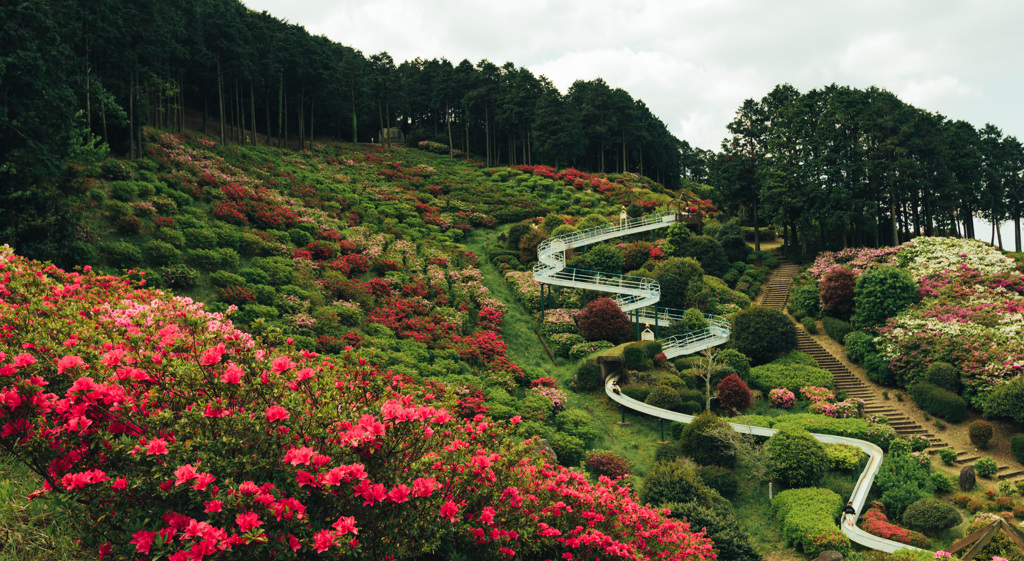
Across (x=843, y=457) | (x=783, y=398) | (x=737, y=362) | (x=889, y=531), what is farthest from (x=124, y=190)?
(x=889, y=531)

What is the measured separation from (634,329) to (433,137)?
50.6 meters

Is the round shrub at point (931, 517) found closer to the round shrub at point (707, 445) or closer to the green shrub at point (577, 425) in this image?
the round shrub at point (707, 445)

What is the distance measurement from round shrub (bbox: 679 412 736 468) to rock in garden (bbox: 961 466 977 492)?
23.7ft

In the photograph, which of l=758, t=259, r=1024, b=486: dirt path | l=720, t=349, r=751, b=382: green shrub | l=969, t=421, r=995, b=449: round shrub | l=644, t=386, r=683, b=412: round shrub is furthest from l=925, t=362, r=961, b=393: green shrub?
l=644, t=386, r=683, b=412: round shrub

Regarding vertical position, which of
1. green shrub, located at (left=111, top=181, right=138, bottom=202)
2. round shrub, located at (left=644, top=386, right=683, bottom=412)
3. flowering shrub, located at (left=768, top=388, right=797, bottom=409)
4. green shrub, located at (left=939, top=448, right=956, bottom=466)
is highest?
green shrub, located at (left=111, top=181, right=138, bottom=202)

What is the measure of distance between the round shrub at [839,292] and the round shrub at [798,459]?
1355 cm

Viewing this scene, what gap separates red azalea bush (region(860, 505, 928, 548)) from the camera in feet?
48.3

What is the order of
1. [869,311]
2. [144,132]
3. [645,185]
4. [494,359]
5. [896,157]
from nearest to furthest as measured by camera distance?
[494,359] < [869,311] < [144,132] < [896,157] < [645,185]

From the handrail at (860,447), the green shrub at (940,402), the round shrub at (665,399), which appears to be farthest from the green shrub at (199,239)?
the green shrub at (940,402)

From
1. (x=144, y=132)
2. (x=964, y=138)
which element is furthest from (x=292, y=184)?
(x=964, y=138)

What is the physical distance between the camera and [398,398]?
5660 mm

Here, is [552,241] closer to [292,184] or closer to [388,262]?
[388,262]

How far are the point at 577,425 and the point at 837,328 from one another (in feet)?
54.2

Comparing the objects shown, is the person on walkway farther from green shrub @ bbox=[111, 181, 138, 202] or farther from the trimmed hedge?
green shrub @ bbox=[111, 181, 138, 202]
